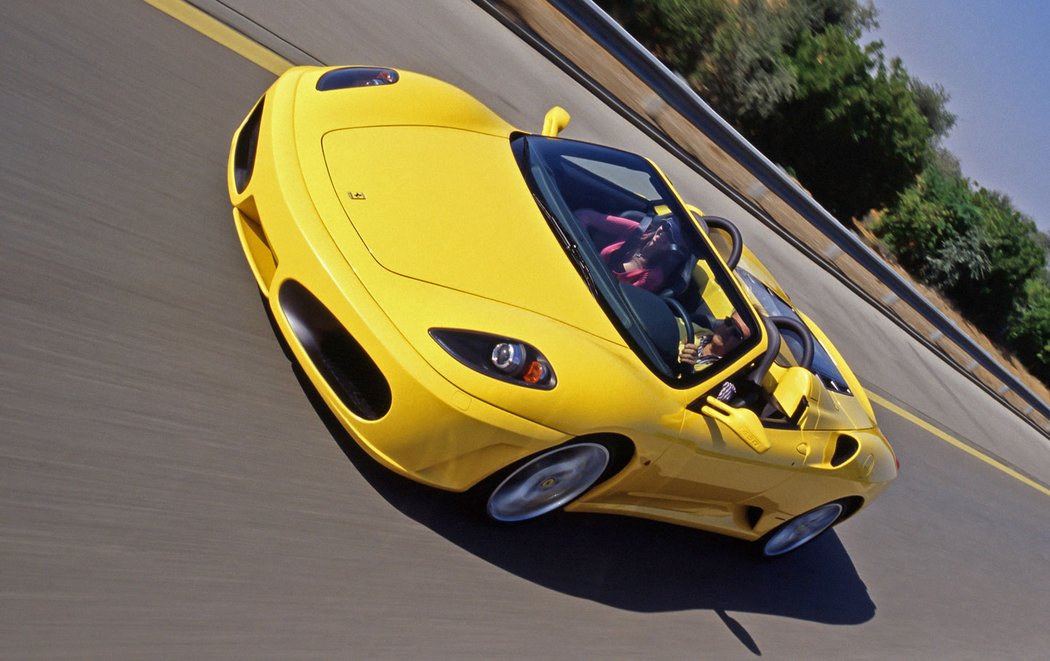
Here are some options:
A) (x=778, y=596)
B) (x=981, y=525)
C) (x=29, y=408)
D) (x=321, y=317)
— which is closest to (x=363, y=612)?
(x=321, y=317)

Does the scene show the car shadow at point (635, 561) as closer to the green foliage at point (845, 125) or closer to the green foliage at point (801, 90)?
the green foliage at point (801, 90)

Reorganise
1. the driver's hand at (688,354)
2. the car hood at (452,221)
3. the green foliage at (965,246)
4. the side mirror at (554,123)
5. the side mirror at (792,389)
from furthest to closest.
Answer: the green foliage at (965,246) → the side mirror at (554,123) → the side mirror at (792,389) → the driver's hand at (688,354) → the car hood at (452,221)

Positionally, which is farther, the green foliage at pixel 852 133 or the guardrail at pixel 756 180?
the green foliage at pixel 852 133

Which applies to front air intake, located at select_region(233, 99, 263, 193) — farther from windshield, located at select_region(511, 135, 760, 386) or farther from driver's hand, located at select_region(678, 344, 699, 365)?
driver's hand, located at select_region(678, 344, 699, 365)

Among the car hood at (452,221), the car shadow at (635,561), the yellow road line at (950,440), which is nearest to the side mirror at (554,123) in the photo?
Result: the car hood at (452,221)

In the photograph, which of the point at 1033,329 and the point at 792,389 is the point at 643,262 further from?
the point at 1033,329

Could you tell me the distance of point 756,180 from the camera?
10648 mm

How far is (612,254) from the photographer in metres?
4.15

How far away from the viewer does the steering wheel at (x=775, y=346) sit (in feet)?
13.8

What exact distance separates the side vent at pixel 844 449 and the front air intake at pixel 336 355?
8.26 ft

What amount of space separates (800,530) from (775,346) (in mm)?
1481

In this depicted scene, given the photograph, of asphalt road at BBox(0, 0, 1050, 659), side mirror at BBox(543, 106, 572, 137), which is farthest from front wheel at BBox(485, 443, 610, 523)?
side mirror at BBox(543, 106, 572, 137)

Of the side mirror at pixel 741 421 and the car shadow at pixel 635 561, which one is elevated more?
the side mirror at pixel 741 421

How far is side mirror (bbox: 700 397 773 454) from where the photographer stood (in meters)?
3.86
